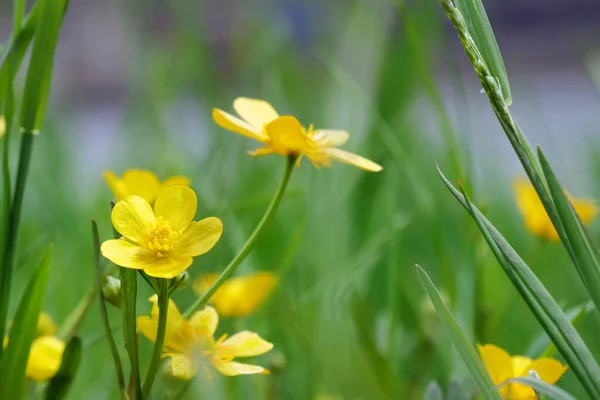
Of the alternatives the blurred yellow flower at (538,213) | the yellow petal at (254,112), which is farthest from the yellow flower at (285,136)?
the blurred yellow flower at (538,213)

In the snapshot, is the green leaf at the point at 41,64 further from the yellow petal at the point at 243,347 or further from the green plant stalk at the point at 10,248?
the yellow petal at the point at 243,347

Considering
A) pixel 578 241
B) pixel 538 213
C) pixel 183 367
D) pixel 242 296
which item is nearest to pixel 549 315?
pixel 578 241

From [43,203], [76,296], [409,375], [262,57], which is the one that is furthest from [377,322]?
[262,57]

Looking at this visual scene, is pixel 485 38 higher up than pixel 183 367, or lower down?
higher up

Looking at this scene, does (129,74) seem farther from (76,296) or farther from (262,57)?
(76,296)

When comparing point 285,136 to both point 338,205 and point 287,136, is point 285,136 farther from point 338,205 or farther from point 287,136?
point 338,205

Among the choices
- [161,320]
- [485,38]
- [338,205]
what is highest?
[485,38]

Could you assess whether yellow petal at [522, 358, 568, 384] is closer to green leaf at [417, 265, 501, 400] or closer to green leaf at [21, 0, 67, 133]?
green leaf at [417, 265, 501, 400]

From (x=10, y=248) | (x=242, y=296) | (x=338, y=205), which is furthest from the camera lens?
(x=338, y=205)
